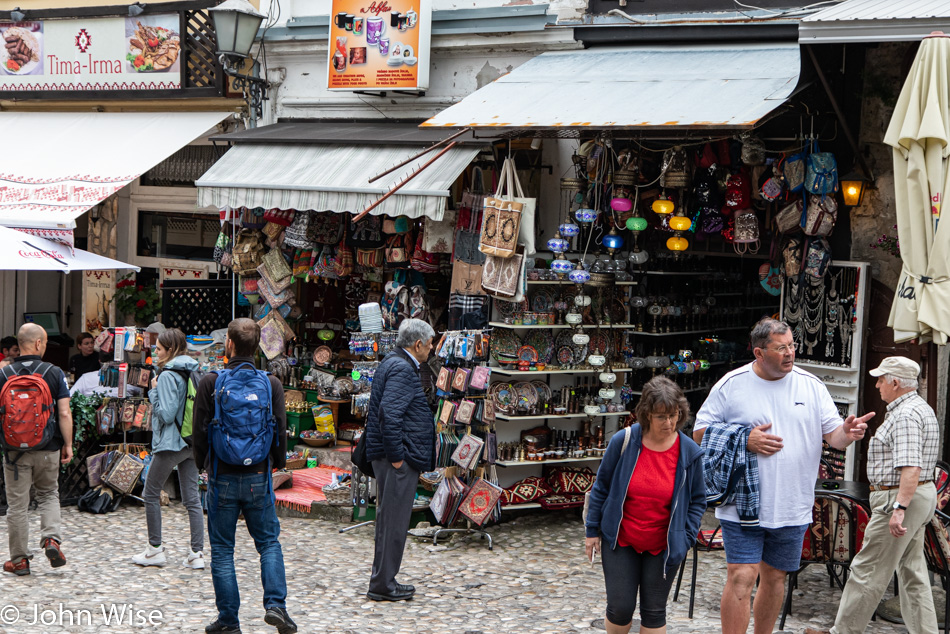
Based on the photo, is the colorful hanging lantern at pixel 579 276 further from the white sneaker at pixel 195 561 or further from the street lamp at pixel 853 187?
the white sneaker at pixel 195 561

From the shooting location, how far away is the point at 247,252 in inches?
435

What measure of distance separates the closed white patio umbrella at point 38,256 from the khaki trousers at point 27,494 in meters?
2.85

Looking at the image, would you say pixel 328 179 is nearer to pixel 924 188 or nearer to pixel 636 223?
pixel 636 223

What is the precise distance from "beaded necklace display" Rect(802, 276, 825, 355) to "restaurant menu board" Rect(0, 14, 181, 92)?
7589 mm

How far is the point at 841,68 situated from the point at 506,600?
477cm

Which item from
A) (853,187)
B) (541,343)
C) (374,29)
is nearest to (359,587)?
(541,343)

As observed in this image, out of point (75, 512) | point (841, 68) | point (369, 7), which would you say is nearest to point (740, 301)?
point (841, 68)

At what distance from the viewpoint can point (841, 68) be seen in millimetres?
8148

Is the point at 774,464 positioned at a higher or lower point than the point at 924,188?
lower

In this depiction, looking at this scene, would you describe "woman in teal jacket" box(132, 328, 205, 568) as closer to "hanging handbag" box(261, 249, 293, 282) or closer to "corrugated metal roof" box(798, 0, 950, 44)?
"hanging handbag" box(261, 249, 293, 282)

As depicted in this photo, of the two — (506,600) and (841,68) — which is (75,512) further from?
(841,68)

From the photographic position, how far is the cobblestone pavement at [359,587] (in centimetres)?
640

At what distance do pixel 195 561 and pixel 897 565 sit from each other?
4625 millimetres

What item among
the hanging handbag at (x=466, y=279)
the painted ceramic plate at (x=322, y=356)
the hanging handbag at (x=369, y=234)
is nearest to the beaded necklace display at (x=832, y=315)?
the hanging handbag at (x=466, y=279)
